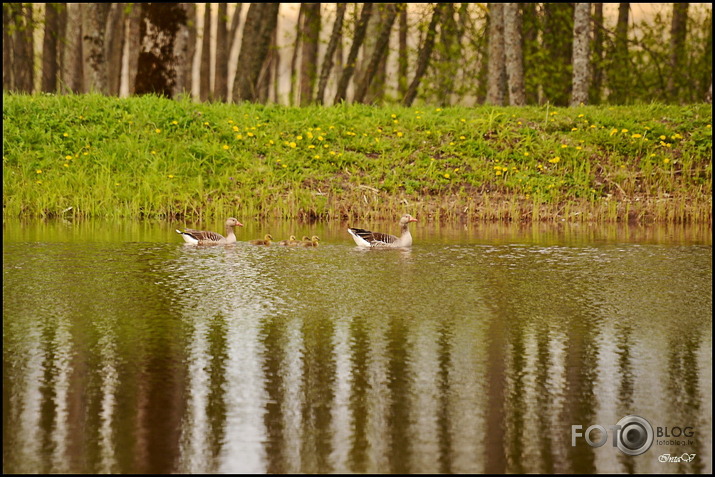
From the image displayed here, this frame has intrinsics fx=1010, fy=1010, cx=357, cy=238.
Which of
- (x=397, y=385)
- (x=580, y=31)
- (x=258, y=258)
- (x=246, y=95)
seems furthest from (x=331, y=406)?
(x=246, y=95)

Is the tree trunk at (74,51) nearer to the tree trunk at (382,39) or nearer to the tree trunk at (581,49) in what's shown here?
the tree trunk at (382,39)

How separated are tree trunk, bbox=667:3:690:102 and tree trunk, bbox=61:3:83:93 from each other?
2092 centimetres

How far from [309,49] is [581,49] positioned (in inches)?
787

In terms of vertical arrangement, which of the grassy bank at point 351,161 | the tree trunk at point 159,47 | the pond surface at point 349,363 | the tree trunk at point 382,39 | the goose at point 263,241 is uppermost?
the tree trunk at point 382,39

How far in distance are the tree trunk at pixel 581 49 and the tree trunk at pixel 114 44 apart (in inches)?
872

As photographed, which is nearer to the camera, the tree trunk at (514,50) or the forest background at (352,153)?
the forest background at (352,153)

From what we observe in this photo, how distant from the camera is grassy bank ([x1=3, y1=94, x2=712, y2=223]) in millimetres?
19266

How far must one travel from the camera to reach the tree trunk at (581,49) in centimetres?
2564

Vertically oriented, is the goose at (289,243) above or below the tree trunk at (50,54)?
below

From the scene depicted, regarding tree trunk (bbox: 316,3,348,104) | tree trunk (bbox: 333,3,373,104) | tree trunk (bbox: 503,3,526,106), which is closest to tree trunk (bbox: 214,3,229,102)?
tree trunk (bbox: 316,3,348,104)

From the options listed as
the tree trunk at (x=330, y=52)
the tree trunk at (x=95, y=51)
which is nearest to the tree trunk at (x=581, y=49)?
the tree trunk at (x=330, y=52)

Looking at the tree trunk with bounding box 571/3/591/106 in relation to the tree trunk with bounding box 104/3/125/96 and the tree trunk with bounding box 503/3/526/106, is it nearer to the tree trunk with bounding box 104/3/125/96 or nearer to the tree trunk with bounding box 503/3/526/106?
the tree trunk with bounding box 503/3/526/106

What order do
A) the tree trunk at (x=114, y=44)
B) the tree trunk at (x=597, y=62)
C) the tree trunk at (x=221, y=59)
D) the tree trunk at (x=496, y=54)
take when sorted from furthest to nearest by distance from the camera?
1. the tree trunk at (x=114, y=44)
2. the tree trunk at (x=221, y=59)
3. the tree trunk at (x=597, y=62)
4. the tree trunk at (x=496, y=54)

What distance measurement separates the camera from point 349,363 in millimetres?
6832
